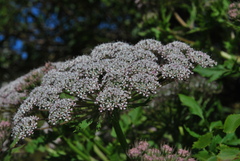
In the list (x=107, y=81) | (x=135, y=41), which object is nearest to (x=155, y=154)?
(x=107, y=81)

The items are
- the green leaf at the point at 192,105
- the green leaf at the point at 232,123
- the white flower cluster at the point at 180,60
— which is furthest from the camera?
the green leaf at the point at 192,105

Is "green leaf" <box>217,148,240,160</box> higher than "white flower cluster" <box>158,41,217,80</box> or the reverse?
the reverse

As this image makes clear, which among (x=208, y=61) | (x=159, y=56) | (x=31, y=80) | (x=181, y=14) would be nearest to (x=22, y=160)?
(x=31, y=80)

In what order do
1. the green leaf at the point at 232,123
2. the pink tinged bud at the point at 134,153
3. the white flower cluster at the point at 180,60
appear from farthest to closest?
the pink tinged bud at the point at 134,153 < the white flower cluster at the point at 180,60 < the green leaf at the point at 232,123

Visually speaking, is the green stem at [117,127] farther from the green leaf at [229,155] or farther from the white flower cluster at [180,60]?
the green leaf at [229,155]

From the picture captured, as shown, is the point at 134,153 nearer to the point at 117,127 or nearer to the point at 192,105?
the point at 117,127

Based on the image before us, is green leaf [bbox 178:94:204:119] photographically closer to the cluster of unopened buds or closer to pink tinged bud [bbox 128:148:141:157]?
the cluster of unopened buds

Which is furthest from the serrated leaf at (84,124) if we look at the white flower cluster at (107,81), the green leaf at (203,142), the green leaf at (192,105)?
the green leaf at (192,105)

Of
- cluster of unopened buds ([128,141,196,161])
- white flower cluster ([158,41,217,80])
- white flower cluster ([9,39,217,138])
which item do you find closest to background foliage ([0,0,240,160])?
cluster of unopened buds ([128,141,196,161])

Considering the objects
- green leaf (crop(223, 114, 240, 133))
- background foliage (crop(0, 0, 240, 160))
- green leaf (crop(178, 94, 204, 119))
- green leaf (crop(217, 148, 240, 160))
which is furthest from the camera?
background foliage (crop(0, 0, 240, 160))
